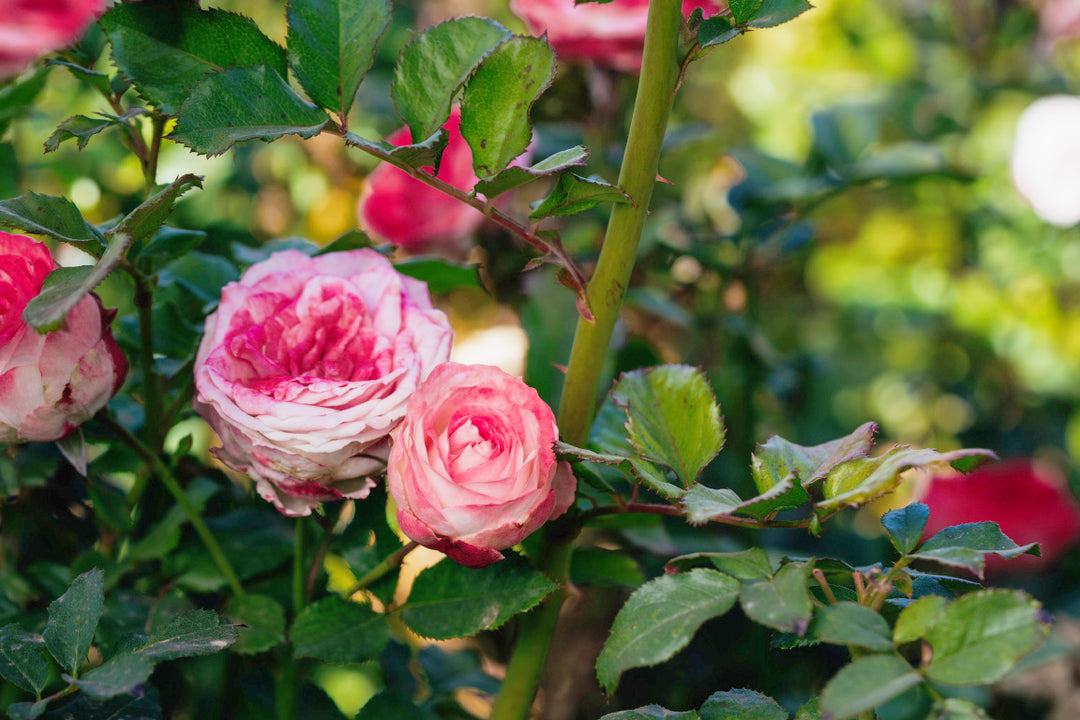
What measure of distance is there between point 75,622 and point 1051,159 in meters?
1.36

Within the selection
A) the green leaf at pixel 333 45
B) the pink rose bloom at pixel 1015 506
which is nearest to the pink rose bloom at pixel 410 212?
the green leaf at pixel 333 45

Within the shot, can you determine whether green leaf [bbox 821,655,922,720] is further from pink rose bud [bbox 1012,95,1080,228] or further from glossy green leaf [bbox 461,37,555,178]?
pink rose bud [bbox 1012,95,1080,228]

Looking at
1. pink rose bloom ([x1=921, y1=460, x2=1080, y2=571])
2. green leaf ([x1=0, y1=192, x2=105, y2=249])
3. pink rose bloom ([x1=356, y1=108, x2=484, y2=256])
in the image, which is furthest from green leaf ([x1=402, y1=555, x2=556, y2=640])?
pink rose bloom ([x1=921, y1=460, x2=1080, y2=571])

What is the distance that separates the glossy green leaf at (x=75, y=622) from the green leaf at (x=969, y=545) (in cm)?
34

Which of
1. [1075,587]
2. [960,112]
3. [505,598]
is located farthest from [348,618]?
[960,112]

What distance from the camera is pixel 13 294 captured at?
1.23ft

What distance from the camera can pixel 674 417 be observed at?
0.41 metres

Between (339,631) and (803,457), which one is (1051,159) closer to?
(803,457)

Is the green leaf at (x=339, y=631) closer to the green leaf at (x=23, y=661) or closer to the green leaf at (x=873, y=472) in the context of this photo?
the green leaf at (x=23, y=661)

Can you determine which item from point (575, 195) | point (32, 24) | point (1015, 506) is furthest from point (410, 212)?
point (1015, 506)

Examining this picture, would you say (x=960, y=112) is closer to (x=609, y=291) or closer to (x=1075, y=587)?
(x=1075, y=587)

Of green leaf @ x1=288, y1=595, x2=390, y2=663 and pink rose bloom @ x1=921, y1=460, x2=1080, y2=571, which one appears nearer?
green leaf @ x1=288, y1=595, x2=390, y2=663

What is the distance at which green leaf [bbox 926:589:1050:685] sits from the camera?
0.91ft

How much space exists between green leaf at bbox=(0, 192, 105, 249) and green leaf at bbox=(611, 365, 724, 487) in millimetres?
249
